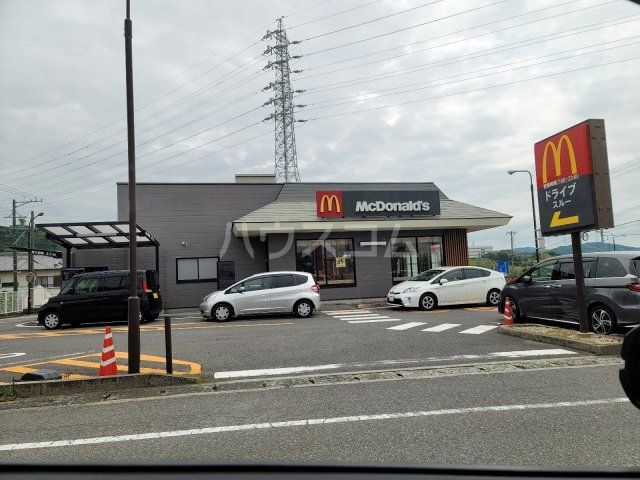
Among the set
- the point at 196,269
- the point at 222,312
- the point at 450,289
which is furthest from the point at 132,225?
the point at 196,269

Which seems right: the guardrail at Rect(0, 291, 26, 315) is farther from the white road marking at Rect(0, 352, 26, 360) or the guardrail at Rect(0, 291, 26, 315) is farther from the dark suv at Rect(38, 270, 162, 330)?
the white road marking at Rect(0, 352, 26, 360)

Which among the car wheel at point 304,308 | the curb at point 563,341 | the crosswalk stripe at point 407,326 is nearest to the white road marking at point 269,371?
the curb at point 563,341

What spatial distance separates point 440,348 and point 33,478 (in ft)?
28.7

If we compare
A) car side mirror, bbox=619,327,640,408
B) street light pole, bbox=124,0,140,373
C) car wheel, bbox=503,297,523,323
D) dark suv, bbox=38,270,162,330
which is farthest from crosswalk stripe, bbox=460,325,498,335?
dark suv, bbox=38,270,162,330

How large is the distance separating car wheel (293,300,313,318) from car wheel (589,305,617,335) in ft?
27.9

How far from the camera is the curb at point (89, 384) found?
6504mm

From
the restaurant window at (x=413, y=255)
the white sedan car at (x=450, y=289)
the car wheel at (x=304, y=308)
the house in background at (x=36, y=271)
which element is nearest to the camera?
the car wheel at (x=304, y=308)

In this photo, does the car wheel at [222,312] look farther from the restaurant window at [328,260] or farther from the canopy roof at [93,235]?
the restaurant window at [328,260]

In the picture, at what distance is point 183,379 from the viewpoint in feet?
23.0

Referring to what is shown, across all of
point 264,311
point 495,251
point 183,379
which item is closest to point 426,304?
point 264,311

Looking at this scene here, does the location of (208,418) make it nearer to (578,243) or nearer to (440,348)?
(440,348)

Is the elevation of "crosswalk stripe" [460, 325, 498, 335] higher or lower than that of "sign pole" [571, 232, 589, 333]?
lower

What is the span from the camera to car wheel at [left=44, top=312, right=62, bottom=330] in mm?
15578

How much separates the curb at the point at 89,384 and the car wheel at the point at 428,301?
36.8 feet
